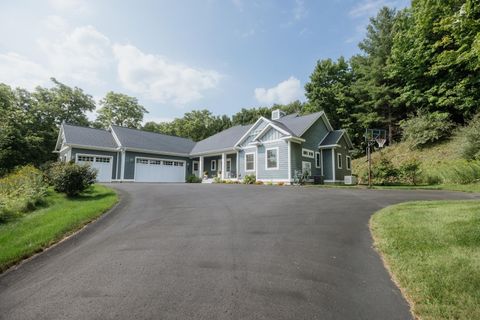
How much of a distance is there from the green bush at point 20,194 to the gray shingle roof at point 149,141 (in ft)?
37.6

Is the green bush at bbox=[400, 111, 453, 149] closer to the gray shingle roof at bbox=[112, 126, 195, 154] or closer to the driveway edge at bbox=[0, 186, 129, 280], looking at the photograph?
the gray shingle roof at bbox=[112, 126, 195, 154]

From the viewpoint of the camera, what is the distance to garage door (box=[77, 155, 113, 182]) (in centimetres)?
2055

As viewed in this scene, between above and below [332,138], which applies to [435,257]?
below

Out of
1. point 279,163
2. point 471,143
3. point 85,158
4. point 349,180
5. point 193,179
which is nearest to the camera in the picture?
point 471,143

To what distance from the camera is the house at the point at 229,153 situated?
1816 cm

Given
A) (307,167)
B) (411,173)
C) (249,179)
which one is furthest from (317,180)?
(411,173)

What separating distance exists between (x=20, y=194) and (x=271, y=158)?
14.0 metres

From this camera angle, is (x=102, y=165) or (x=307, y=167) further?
(x=102, y=165)

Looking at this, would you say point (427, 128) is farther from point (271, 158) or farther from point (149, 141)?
point (149, 141)

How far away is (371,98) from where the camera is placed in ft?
93.2

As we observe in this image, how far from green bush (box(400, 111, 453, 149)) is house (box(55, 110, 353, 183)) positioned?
5.43 m

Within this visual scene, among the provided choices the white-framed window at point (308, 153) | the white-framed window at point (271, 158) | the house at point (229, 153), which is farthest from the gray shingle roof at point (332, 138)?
the white-framed window at point (271, 158)

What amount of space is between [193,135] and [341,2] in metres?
34.6

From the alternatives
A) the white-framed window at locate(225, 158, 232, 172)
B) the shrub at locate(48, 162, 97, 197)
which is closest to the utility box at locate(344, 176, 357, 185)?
the white-framed window at locate(225, 158, 232, 172)
